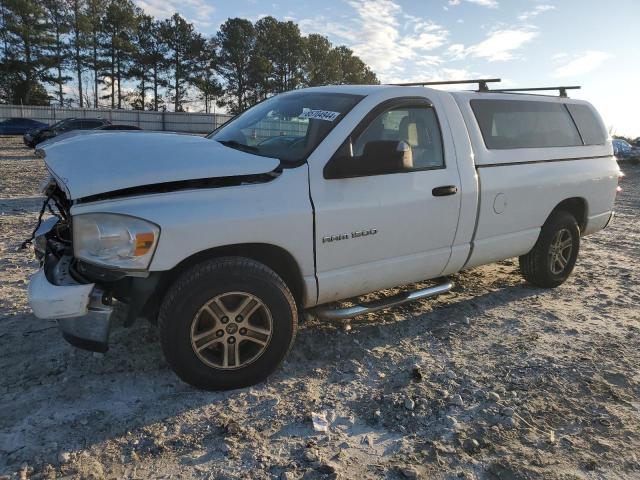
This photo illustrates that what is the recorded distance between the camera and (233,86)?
184 feet

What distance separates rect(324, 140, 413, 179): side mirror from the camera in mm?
3279

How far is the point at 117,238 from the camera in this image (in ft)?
8.89

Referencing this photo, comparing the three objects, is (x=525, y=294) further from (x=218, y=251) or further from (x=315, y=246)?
(x=218, y=251)

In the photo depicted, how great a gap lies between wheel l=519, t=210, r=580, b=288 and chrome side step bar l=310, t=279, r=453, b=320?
1.25 meters

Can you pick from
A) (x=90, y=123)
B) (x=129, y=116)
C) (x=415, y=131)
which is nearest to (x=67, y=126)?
(x=90, y=123)

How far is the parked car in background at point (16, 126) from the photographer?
32250 mm

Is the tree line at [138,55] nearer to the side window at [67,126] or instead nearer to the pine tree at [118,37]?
the pine tree at [118,37]

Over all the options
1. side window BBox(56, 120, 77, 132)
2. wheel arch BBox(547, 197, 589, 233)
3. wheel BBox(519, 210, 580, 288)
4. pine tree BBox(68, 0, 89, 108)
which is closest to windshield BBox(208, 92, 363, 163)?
wheel BBox(519, 210, 580, 288)

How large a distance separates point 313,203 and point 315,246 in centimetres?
28

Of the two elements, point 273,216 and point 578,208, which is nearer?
point 273,216

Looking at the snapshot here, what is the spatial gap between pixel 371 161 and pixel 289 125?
75 cm

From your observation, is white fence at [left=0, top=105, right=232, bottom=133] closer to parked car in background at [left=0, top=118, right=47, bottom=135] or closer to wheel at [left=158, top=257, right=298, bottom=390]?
parked car in background at [left=0, top=118, right=47, bottom=135]

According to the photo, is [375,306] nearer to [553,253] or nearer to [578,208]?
[553,253]

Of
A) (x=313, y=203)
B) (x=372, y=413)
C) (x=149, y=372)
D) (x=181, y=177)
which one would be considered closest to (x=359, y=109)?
(x=313, y=203)
